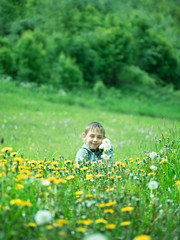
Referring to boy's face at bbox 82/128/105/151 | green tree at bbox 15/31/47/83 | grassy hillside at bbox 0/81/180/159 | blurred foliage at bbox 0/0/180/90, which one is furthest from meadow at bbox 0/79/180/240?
green tree at bbox 15/31/47/83

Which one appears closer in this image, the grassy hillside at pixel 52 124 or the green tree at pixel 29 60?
the grassy hillside at pixel 52 124

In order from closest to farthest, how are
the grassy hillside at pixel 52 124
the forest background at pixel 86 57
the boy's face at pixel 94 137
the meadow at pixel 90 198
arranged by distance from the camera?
the meadow at pixel 90 198 < the boy's face at pixel 94 137 < the grassy hillside at pixel 52 124 < the forest background at pixel 86 57

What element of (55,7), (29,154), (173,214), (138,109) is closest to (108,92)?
(138,109)

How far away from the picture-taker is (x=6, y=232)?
1.81 metres

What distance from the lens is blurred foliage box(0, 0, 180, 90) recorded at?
68.3 feet

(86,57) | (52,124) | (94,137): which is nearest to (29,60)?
(86,57)

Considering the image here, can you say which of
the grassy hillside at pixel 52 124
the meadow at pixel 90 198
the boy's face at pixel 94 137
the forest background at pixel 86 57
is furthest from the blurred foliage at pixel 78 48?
the meadow at pixel 90 198

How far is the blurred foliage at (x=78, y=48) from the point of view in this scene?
2082 centimetres

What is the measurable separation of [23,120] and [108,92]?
1453cm

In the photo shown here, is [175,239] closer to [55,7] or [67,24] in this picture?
[67,24]

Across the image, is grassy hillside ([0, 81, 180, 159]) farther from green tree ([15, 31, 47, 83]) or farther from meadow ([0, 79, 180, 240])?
green tree ([15, 31, 47, 83])

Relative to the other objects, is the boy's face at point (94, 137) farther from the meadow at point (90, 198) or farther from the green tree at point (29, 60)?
the green tree at point (29, 60)

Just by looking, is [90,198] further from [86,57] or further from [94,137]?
[86,57]

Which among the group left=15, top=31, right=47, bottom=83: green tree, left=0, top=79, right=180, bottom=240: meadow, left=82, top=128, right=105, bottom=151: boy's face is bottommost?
left=0, top=79, right=180, bottom=240: meadow
